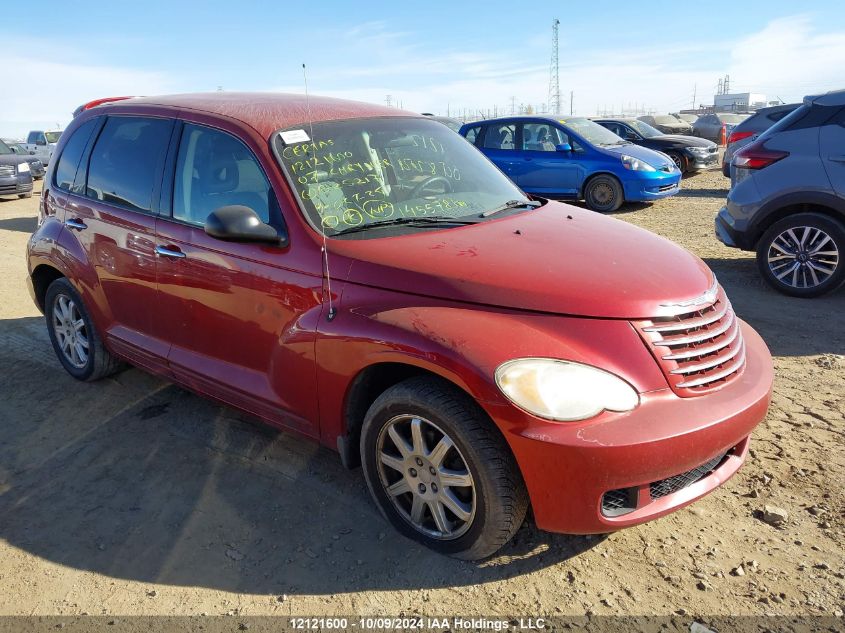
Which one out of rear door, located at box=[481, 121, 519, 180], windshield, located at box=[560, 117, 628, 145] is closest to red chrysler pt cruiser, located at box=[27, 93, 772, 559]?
rear door, located at box=[481, 121, 519, 180]

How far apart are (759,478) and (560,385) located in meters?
1.52

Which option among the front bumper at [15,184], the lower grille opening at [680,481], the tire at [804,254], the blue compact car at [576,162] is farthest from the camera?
the front bumper at [15,184]

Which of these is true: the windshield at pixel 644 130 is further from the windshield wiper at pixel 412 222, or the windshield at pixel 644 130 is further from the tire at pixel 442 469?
the tire at pixel 442 469

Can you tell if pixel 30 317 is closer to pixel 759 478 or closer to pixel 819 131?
pixel 759 478

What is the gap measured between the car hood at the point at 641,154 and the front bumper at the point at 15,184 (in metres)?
13.7

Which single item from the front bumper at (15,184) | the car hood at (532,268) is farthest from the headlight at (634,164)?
the front bumper at (15,184)

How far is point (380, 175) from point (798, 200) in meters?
4.38

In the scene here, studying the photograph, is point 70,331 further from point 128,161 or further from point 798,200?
point 798,200

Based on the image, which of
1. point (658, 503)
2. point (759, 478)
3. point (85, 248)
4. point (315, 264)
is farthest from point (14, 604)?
point (759, 478)

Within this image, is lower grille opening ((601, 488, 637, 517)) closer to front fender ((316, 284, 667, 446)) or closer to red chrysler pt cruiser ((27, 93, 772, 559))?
red chrysler pt cruiser ((27, 93, 772, 559))

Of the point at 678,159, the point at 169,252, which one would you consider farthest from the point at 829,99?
the point at 678,159

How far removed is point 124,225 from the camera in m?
3.71

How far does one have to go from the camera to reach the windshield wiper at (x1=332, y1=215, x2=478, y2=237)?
2.95m

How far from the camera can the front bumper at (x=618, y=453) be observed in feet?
7.32
